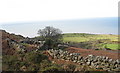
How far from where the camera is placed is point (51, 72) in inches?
391

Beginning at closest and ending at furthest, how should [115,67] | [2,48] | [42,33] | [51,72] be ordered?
[51,72] → [115,67] → [2,48] → [42,33]

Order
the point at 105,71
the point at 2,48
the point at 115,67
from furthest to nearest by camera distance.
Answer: the point at 2,48 < the point at 115,67 < the point at 105,71

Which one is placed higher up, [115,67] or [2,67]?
[2,67]

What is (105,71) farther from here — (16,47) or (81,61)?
(16,47)

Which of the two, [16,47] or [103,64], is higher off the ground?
[16,47]

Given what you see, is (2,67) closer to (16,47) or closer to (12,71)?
(12,71)

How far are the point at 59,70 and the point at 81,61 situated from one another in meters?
4.35

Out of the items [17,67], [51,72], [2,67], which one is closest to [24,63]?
[17,67]

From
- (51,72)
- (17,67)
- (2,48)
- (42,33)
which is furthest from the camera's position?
(42,33)

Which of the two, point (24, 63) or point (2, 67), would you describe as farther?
point (24, 63)

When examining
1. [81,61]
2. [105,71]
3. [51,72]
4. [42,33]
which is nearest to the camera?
[51,72]

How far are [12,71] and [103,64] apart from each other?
7.42 meters

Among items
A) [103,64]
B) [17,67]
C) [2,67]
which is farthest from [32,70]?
[103,64]

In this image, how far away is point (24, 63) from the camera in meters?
11.5
